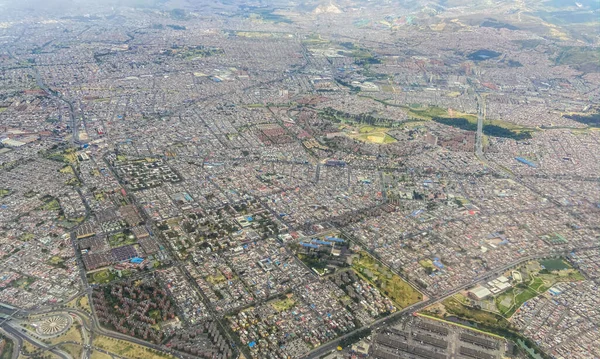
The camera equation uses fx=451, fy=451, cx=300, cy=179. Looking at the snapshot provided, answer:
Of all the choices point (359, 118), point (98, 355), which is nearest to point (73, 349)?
point (98, 355)

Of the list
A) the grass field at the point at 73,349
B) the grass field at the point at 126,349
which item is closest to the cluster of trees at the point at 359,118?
the grass field at the point at 126,349

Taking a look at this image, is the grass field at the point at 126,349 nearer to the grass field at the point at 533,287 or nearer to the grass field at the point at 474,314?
the grass field at the point at 474,314

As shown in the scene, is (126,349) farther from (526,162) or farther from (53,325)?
(526,162)

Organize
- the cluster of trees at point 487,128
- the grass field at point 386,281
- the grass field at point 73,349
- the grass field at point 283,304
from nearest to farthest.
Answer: the grass field at point 73,349 < the grass field at point 283,304 < the grass field at point 386,281 < the cluster of trees at point 487,128

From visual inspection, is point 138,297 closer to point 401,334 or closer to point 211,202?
point 211,202

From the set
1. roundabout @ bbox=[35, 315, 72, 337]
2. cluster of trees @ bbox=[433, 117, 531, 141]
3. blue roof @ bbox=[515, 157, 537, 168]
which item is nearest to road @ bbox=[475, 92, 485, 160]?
cluster of trees @ bbox=[433, 117, 531, 141]
